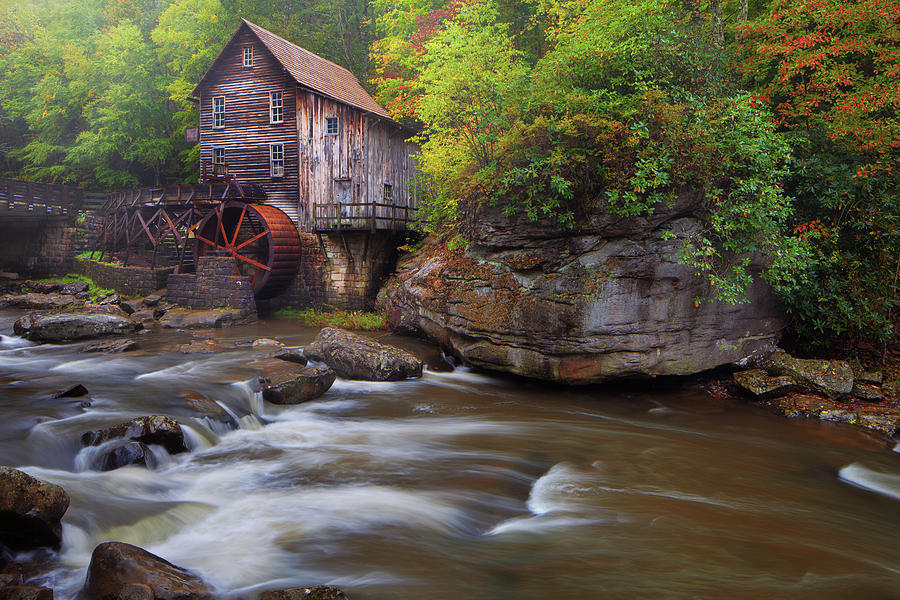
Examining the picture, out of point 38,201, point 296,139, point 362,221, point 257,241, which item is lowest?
point 257,241

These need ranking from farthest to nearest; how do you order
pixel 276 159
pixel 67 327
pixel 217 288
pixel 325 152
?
pixel 276 159 → pixel 325 152 → pixel 217 288 → pixel 67 327

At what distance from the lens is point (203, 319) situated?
49.0 ft

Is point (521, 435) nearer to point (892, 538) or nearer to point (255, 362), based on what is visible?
point (892, 538)

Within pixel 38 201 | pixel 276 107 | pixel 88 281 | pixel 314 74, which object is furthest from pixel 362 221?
pixel 38 201

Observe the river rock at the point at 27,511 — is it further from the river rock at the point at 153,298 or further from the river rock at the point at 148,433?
the river rock at the point at 153,298

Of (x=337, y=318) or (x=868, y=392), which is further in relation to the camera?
(x=337, y=318)

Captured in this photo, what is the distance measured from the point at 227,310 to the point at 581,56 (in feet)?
39.6

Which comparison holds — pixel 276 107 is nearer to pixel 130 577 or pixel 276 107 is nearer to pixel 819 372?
pixel 819 372

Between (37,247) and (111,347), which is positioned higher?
(37,247)

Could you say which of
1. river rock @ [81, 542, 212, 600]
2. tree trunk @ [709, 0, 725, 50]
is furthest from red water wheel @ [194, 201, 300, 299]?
river rock @ [81, 542, 212, 600]

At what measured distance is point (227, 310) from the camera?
51.7ft

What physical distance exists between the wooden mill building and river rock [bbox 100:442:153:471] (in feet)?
39.4

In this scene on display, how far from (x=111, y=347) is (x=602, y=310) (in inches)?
378

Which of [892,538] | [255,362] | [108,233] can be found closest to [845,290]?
[892,538]
